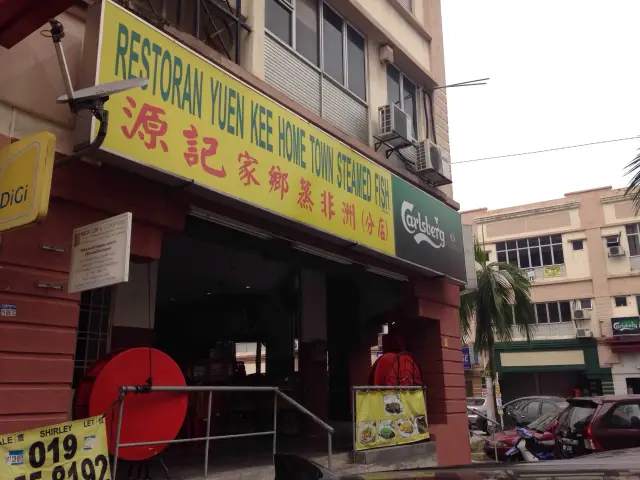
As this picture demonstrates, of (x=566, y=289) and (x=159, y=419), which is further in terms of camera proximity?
(x=566, y=289)

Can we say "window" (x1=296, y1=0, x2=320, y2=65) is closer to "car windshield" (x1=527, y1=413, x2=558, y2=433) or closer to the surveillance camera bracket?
the surveillance camera bracket

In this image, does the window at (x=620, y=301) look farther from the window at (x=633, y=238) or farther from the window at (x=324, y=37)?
the window at (x=324, y=37)

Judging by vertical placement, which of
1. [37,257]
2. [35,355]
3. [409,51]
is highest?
[409,51]

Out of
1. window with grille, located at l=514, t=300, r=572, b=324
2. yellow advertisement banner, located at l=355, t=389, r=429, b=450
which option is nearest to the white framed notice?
yellow advertisement banner, located at l=355, t=389, r=429, b=450

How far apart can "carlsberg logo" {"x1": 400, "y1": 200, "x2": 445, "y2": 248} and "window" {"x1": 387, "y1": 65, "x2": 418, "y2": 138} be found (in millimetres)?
2473

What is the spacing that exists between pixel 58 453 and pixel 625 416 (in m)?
9.22

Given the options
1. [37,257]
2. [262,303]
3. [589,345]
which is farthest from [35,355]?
[589,345]

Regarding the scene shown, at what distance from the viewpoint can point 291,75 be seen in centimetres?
918

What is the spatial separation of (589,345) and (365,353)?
75.2ft

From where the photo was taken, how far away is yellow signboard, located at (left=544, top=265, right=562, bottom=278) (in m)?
34.6

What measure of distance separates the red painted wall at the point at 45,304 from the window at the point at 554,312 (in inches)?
1284

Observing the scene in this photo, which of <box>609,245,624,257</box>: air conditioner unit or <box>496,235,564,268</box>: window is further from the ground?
<box>496,235,564,268</box>: window

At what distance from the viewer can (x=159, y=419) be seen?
19.4ft

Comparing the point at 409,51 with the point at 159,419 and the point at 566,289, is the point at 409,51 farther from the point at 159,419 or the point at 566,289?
the point at 566,289
